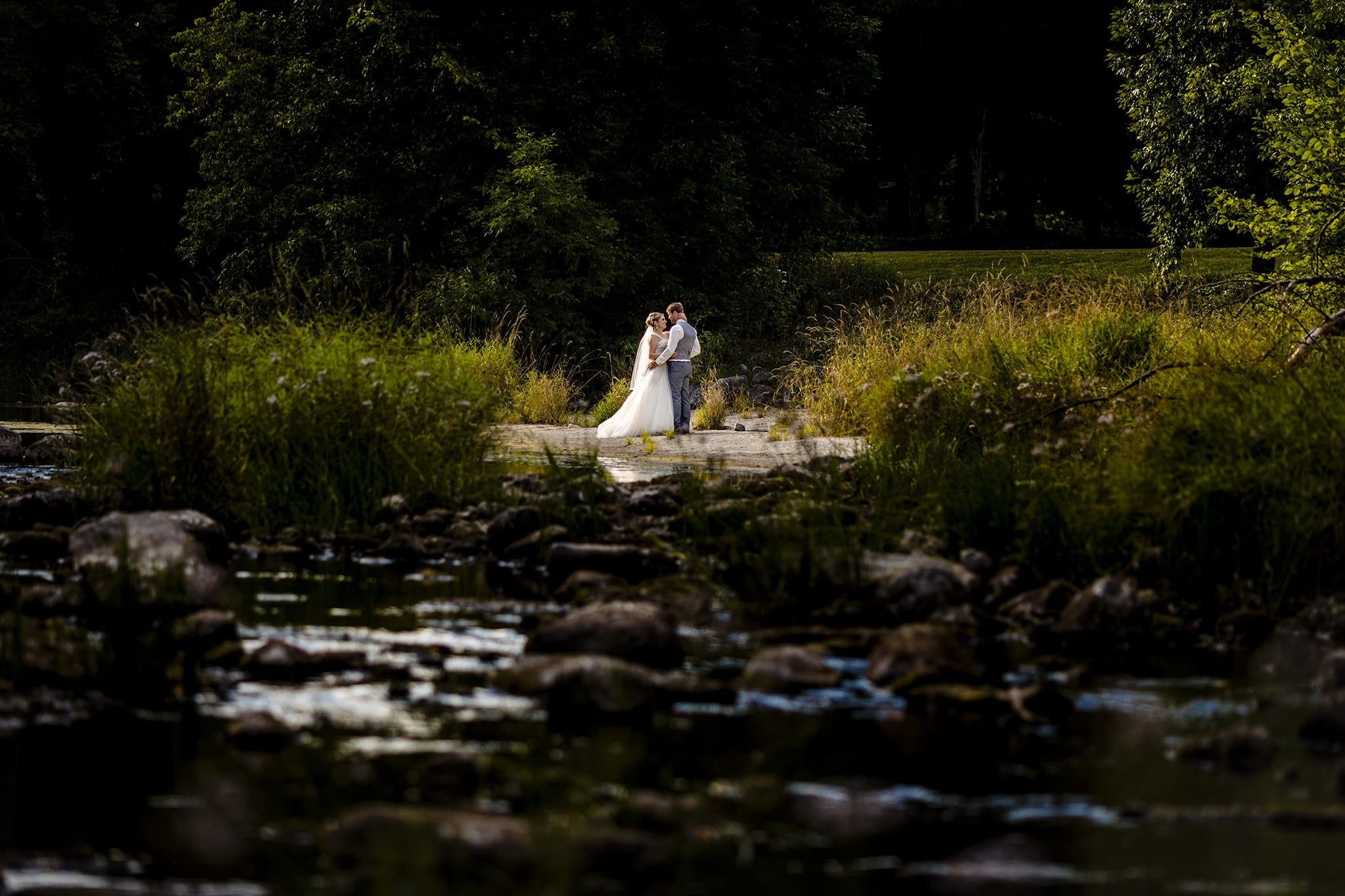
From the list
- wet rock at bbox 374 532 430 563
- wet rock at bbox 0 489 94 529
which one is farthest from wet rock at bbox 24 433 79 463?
wet rock at bbox 374 532 430 563

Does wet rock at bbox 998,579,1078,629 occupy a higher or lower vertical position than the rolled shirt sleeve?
lower

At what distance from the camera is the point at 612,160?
31.5 metres

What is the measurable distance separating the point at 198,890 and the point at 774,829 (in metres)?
1.57

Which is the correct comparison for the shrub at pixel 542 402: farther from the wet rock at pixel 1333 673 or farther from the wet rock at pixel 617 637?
the wet rock at pixel 1333 673

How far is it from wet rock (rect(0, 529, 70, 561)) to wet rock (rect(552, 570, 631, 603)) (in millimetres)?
3234

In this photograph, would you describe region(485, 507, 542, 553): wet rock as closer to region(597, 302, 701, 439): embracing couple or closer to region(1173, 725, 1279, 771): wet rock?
region(1173, 725, 1279, 771): wet rock

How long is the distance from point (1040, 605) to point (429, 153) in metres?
25.2

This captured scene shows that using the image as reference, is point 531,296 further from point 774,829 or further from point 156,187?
point 774,829

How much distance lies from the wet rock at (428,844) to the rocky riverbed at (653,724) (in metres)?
0.01

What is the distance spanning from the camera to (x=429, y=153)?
3091 centimetres

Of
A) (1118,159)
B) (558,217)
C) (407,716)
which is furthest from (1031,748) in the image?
(1118,159)

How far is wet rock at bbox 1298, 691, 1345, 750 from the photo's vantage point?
5414mm

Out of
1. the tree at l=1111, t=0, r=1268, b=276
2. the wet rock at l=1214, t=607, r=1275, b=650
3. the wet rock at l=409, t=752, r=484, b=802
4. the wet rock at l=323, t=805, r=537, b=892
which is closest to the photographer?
the wet rock at l=323, t=805, r=537, b=892

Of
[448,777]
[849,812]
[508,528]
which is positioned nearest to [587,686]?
[448,777]
